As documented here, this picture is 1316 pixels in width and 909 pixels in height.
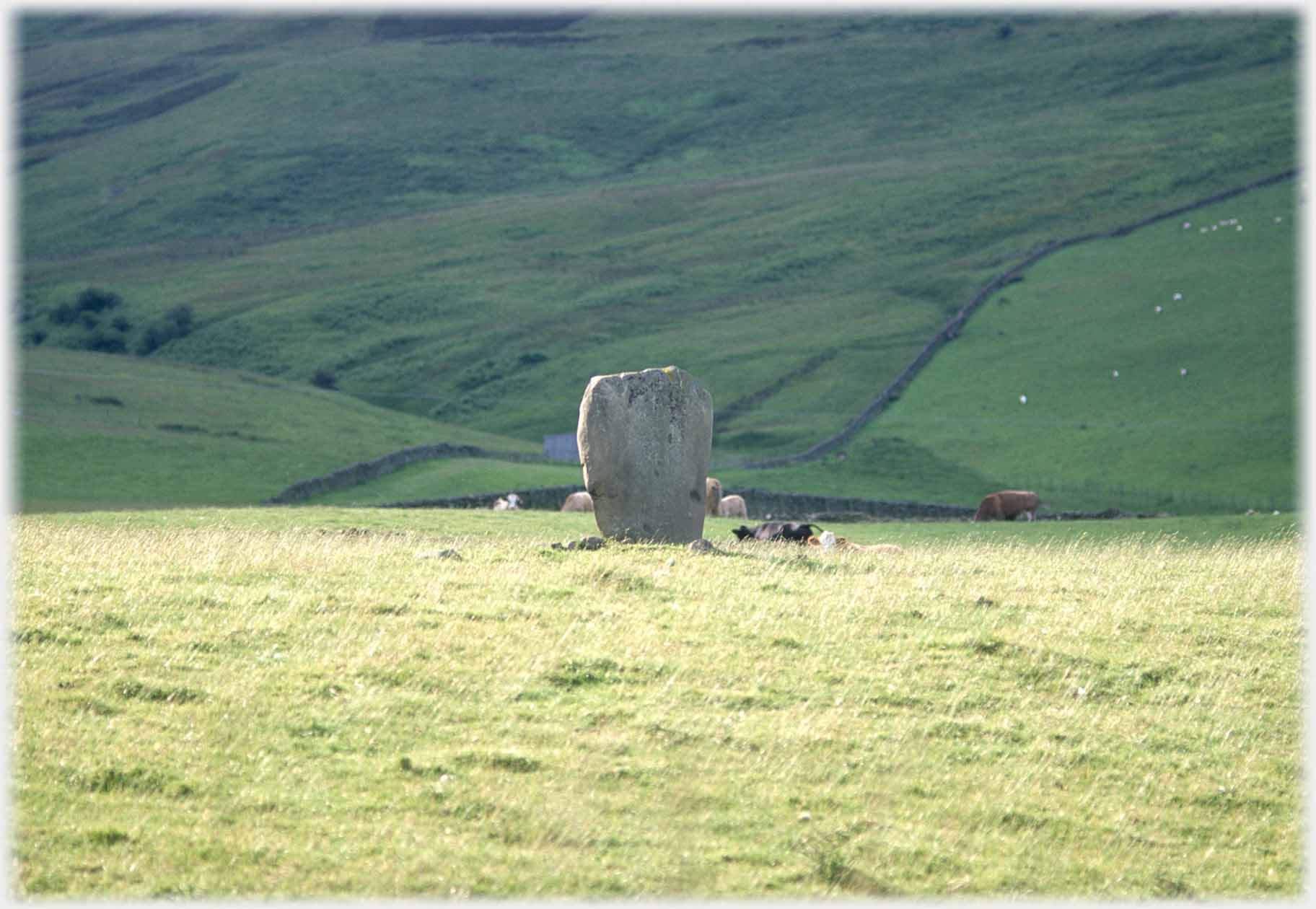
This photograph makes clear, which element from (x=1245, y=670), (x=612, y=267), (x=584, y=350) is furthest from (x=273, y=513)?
(x=612, y=267)

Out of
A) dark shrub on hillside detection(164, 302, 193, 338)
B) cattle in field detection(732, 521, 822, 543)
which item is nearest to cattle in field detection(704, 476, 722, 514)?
cattle in field detection(732, 521, 822, 543)

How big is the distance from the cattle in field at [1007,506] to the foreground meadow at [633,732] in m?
25.9

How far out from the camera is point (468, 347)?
115m

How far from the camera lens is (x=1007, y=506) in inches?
1858

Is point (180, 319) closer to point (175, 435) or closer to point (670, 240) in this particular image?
point (670, 240)

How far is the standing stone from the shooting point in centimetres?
2430

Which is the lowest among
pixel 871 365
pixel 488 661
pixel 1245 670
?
pixel 871 365

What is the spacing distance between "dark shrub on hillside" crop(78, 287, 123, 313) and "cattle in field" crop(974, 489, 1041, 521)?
107902 millimetres

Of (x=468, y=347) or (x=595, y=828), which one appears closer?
(x=595, y=828)

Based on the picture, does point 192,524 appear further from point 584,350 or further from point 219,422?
point 584,350

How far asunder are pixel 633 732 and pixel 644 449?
34.2 ft

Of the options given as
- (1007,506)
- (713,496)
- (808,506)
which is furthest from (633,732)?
(808,506)

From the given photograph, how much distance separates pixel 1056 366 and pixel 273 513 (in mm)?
57732

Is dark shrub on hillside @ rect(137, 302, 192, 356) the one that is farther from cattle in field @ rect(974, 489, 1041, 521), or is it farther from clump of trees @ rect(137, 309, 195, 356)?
cattle in field @ rect(974, 489, 1041, 521)
